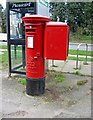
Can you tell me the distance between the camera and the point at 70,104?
4648 millimetres

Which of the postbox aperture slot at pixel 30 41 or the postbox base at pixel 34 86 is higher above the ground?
the postbox aperture slot at pixel 30 41

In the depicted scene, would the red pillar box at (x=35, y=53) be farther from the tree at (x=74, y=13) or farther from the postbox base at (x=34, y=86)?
the tree at (x=74, y=13)

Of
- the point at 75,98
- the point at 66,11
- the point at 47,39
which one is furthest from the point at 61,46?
the point at 66,11

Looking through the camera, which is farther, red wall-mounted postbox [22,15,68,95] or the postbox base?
the postbox base

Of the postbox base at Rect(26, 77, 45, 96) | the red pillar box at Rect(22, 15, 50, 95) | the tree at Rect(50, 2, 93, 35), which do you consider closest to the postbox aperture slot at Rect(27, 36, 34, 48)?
the red pillar box at Rect(22, 15, 50, 95)

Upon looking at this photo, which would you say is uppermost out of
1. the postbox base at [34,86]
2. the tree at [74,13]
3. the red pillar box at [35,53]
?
the tree at [74,13]

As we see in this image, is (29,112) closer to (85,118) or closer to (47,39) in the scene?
(85,118)

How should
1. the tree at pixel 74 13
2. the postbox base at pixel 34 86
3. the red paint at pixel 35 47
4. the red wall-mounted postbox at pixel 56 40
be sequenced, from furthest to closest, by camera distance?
the tree at pixel 74 13
the postbox base at pixel 34 86
the red paint at pixel 35 47
the red wall-mounted postbox at pixel 56 40

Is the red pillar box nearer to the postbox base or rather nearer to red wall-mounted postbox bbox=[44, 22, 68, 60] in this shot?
the postbox base

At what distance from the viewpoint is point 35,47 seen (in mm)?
4906

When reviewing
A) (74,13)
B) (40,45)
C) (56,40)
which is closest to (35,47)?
(40,45)

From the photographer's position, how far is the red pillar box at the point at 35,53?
15.9 feet

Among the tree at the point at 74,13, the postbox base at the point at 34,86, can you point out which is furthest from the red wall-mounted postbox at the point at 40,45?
the tree at the point at 74,13

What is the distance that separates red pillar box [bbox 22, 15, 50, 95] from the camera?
190 inches
